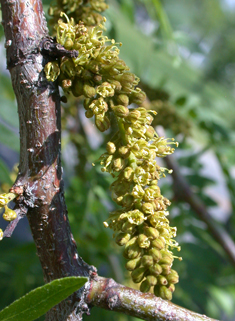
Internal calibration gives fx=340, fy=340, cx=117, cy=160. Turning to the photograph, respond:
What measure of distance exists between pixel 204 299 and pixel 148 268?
1.85 meters

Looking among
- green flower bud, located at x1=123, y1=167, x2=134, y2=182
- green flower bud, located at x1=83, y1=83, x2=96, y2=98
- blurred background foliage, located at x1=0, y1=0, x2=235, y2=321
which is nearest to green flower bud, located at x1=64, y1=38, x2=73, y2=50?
green flower bud, located at x1=83, y1=83, x2=96, y2=98

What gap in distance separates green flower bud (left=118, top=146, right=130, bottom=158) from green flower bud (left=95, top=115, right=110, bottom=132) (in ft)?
0.21

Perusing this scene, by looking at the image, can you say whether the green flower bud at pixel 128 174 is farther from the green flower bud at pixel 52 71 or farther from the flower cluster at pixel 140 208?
the green flower bud at pixel 52 71

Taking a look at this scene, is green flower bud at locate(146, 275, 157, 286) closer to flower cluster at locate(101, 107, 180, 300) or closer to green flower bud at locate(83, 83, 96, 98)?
flower cluster at locate(101, 107, 180, 300)

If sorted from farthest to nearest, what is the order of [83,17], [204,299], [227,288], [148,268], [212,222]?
[227,288], [204,299], [212,222], [83,17], [148,268]

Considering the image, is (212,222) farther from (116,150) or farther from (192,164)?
(116,150)

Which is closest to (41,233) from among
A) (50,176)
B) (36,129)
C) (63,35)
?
(50,176)

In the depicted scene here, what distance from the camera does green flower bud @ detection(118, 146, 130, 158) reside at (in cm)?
84

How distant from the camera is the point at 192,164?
2.55 meters

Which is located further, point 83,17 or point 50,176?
point 83,17

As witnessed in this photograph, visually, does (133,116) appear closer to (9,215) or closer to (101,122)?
(101,122)

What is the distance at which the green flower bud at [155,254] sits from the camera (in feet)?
2.61

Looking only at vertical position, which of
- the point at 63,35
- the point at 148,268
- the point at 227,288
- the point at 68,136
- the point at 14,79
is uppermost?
the point at 63,35

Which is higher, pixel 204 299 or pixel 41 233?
pixel 41 233
